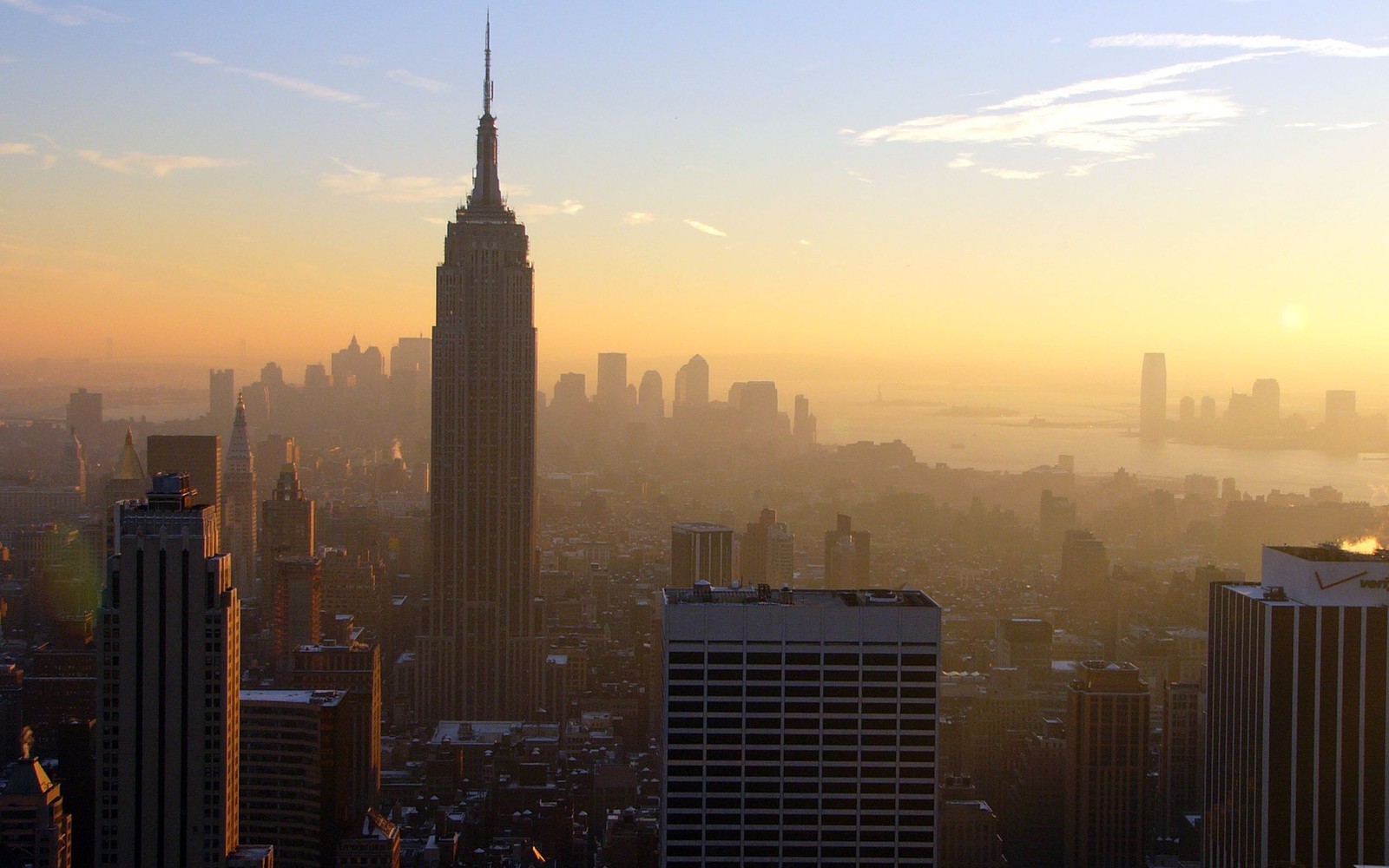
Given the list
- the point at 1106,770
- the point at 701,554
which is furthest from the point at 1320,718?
the point at 701,554

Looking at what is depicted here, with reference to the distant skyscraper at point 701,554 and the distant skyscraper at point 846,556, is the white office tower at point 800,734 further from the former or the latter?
the distant skyscraper at point 701,554

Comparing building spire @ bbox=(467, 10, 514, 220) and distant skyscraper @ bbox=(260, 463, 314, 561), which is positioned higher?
building spire @ bbox=(467, 10, 514, 220)

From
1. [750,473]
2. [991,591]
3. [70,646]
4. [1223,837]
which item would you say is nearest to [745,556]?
[750,473]

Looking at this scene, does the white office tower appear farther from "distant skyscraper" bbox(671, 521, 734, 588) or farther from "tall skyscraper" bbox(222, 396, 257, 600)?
"tall skyscraper" bbox(222, 396, 257, 600)

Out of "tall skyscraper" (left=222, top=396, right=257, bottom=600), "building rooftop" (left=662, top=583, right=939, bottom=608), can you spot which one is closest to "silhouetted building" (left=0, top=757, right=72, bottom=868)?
"building rooftop" (left=662, top=583, right=939, bottom=608)

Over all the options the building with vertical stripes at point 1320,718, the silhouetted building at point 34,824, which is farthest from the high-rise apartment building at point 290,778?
the building with vertical stripes at point 1320,718

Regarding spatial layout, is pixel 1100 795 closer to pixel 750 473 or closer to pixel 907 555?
pixel 907 555
